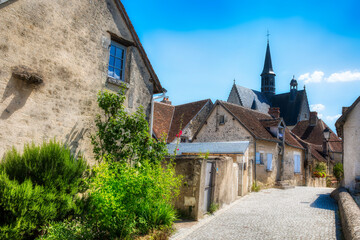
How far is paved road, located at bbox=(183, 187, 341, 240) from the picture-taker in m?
5.83

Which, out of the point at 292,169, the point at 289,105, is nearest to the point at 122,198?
the point at 292,169

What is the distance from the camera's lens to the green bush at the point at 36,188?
3.98 meters

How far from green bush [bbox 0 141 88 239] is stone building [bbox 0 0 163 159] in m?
0.87

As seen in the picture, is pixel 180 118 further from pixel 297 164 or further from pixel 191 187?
pixel 191 187

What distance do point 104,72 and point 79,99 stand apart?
1.12 metres

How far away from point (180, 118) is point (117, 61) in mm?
13568

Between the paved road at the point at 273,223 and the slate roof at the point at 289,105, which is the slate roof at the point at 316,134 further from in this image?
the paved road at the point at 273,223

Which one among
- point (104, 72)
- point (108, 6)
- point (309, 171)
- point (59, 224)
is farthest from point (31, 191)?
point (309, 171)

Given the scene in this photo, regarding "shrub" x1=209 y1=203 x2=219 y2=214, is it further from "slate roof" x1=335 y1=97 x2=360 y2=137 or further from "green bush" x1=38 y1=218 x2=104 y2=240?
"slate roof" x1=335 y1=97 x2=360 y2=137

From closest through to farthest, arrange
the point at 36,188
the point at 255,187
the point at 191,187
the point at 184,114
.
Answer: the point at 36,188, the point at 191,187, the point at 255,187, the point at 184,114

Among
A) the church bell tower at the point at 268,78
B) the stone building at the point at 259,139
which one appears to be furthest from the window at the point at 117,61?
the church bell tower at the point at 268,78

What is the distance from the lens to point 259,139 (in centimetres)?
1609

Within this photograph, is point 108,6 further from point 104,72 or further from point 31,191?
point 31,191

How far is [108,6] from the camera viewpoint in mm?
7516
